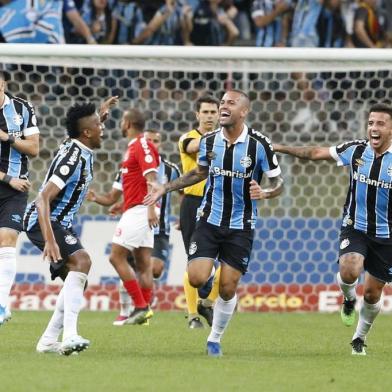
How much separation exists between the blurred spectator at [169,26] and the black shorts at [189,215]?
521cm

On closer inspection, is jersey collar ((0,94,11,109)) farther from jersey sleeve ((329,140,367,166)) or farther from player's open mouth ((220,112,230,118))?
jersey sleeve ((329,140,367,166))

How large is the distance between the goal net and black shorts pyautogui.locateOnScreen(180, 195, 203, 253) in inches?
81.4

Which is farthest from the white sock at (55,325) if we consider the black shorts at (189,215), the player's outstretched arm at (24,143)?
the black shorts at (189,215)

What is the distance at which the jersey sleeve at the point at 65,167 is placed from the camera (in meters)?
8.57

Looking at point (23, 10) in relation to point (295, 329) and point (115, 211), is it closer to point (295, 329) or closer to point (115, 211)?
point (115, 211)

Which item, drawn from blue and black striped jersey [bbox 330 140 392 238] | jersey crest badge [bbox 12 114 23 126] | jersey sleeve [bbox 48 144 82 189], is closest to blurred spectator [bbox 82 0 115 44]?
jersey crest badge [bbox 12 114 23 126]

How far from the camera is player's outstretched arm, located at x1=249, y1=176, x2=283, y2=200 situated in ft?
28.8

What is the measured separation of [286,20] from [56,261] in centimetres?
1011

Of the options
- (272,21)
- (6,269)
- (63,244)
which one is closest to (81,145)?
(63,244)

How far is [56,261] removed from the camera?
27.1ft

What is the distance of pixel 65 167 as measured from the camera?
862 cm

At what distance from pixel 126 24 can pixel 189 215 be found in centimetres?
571

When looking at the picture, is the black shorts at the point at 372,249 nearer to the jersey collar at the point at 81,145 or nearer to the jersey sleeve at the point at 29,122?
the jersey collar at the point at 81,145

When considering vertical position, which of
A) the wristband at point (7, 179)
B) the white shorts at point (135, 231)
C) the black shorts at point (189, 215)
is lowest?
the white shorts at point (135, 231)
